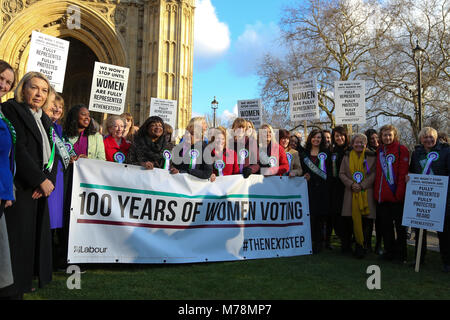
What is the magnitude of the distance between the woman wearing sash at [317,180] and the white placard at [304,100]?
9.48 feet

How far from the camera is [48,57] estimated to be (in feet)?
25.1

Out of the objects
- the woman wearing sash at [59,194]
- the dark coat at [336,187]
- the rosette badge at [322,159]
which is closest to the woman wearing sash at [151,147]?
the woman wearing sash at [59,194]

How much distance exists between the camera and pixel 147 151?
519 cm

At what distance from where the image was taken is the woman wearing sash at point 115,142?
216 inches

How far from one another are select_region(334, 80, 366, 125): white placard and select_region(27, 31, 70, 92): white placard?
20.5 ft

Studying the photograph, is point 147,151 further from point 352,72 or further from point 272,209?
point 352,72

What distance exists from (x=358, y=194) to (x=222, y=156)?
2260 millimetres

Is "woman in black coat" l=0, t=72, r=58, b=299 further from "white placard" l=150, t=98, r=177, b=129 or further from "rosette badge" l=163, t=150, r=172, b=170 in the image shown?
"white placard" l=150, t=98, r=177, b=129

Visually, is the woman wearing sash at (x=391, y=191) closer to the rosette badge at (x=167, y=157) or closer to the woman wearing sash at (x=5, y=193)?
the rosette badge at (x=167, y=157)

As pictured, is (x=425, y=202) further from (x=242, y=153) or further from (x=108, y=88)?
(x=108, y=88)

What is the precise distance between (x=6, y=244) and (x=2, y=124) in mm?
928

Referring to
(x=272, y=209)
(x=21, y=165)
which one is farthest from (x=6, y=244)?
(x=272, y=209)

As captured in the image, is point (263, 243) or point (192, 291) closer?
point (192, 291)

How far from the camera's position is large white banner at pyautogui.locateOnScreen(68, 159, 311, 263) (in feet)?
14.8
